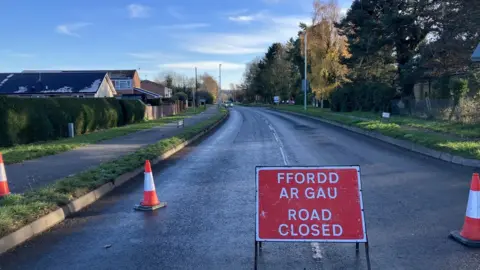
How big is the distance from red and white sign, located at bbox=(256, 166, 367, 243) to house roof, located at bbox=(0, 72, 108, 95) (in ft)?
158

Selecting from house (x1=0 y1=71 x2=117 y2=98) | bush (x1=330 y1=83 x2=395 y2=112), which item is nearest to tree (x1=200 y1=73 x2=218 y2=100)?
house (x1=0 y1=71 x2=117 y2=98)

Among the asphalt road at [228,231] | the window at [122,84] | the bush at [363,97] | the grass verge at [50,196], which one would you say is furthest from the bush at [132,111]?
the window at [122,84]

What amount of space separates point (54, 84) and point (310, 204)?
172 ft

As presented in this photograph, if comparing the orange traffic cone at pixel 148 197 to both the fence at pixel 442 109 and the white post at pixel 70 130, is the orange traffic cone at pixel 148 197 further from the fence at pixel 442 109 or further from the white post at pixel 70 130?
the fence at pixel 442 109

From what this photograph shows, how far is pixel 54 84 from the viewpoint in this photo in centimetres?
5184

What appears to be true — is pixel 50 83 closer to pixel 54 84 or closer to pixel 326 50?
pixel 54 84

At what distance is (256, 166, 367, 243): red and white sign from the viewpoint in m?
4.86

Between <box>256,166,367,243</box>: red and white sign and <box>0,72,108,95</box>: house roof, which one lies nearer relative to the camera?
<box>256,166,367,243</box>: red and white sign

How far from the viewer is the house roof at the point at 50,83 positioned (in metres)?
50.2

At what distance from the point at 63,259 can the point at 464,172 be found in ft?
31.0

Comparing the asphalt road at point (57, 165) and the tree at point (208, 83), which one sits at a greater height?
the tree at point (208, 83)

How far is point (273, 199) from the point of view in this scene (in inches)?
199

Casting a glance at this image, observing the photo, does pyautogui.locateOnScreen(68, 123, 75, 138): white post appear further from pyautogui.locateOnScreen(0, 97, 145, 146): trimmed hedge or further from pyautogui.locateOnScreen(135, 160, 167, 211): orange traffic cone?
pyautogui.locateOnScreen(135, 160, 167, 211): orange traffic cone

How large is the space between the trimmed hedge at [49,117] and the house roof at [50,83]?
2246 centimetres
